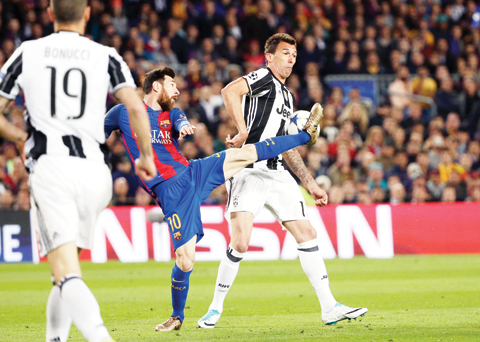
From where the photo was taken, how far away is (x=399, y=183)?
14219 mm

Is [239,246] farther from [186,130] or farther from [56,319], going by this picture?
[56,319]

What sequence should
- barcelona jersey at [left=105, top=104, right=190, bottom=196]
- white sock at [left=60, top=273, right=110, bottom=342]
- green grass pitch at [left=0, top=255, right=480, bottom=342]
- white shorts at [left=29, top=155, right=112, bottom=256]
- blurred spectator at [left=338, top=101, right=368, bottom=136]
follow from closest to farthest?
white sock at [left=60, top=273, right=110, bottom=342] → white shorts at [left=29, top=155, right=112, bottom=256] → green grass pitch at [left=0, top=255, right=480, bottom=342] → barcelona jersey at [left=105, top=104, right=190, bottom=196] → blurred spectator at [left=338, top=101, right=368, bottom=136]

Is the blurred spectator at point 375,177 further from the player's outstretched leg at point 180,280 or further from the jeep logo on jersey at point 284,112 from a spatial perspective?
the player's outstretched leg at point 180,280

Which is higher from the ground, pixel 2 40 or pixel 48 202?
pixel 2 40

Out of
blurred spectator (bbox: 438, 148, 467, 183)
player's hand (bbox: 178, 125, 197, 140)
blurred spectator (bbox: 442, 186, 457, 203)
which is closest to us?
player's hand (bbox: 178, 125, 197, 140)

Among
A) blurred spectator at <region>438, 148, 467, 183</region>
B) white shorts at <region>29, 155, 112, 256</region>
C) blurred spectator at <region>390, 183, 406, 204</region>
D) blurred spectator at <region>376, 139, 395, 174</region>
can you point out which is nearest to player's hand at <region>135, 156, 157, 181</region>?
white shorts at <region>29, 155, 112, 256</region>

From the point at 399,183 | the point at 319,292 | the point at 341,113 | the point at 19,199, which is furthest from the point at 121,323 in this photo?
the point at 341,113

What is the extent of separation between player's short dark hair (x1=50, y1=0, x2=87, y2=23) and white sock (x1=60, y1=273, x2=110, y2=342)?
56.8 inches

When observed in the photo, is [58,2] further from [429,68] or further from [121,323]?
[429,68]

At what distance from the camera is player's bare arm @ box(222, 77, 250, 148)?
617cm

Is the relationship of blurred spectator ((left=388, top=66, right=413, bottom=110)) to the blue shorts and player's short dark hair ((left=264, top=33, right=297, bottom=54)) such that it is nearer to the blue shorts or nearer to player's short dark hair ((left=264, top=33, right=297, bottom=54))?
player's short dark hair ((left=264, top=33, right=297, bottom=54))

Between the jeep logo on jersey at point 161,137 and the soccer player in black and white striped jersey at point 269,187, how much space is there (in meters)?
0.53

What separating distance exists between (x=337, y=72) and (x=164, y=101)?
37.2 feet

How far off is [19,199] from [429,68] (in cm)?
1067
